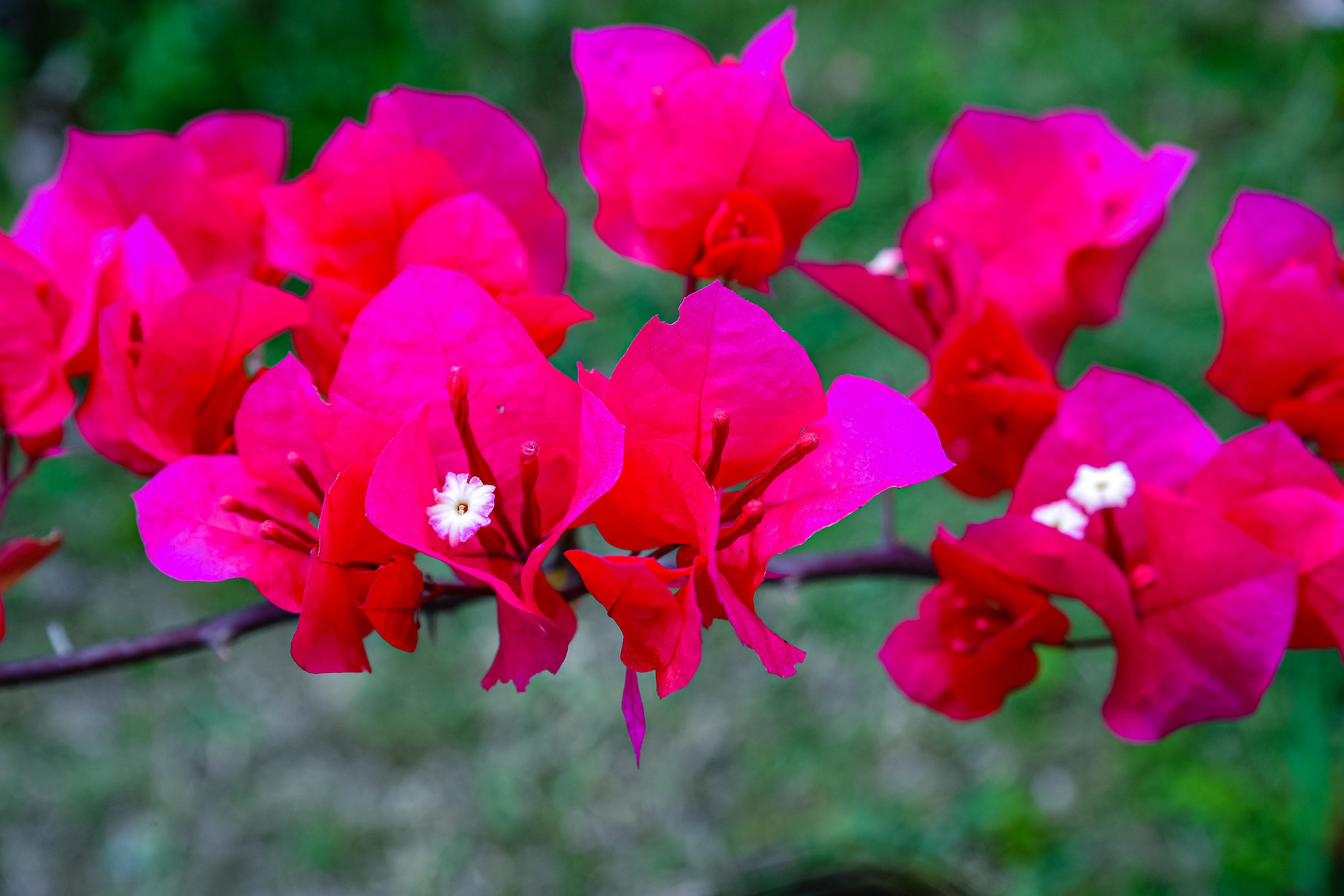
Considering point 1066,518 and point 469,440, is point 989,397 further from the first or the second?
point 469,440

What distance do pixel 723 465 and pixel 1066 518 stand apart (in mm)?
162

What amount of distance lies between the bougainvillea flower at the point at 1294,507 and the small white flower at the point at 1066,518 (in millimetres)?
46

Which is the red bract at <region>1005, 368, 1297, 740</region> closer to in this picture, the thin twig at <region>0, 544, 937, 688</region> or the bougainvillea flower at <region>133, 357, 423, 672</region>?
the thin twig at <region>0, 544, 937, 688</region>

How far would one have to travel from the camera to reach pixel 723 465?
383mm

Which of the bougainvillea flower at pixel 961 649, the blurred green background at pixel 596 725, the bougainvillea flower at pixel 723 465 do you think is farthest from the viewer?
the blurred green background at pixel 596 725

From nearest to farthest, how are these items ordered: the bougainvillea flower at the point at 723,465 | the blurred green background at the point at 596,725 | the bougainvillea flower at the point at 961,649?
the bougainvillea flower at the point at 723,465
the bougainvillea flower at the point at 961,649
the blurred green background at the point at 596,725

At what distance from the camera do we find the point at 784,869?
1.16 m

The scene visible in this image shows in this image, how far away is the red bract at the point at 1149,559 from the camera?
40 centimetres

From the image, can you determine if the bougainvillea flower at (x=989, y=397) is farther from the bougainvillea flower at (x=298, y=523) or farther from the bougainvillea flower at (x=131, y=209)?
the bougainvillea flower at (x=131, y=209)

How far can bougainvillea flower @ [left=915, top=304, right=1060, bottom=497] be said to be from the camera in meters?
0.47

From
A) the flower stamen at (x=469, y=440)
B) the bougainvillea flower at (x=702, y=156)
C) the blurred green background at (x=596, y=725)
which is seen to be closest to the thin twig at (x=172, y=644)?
the flower stamen at (x=469, y=440)

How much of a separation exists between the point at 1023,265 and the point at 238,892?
50.3 inches

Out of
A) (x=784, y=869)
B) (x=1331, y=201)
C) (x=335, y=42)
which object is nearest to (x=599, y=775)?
(x=784, y=869)

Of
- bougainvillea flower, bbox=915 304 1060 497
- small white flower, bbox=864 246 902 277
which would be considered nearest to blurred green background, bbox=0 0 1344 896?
small white flower, bbox=864 246 902 277
